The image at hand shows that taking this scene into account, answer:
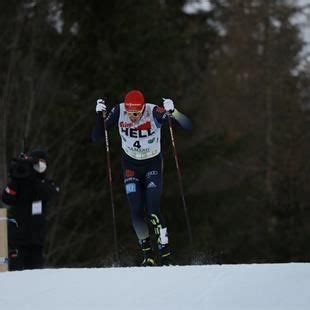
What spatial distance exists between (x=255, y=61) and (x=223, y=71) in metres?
1.21

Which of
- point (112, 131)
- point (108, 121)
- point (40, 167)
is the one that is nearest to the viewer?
point (108, 121)

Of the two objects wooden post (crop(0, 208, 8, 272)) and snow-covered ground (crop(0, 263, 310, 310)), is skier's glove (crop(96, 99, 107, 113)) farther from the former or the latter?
snow-covered ground (crop(0, 263, 310, 310))

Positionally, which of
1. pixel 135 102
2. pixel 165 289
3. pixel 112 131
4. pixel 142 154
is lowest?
pixel 165 289

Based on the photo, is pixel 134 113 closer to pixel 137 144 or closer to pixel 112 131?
pixel 137 144

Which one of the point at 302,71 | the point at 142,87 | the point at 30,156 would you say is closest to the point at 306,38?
the point at 302,71

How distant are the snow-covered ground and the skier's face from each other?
2157 mm

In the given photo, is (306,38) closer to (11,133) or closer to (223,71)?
(223,71)

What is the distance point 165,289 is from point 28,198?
3.43 metres

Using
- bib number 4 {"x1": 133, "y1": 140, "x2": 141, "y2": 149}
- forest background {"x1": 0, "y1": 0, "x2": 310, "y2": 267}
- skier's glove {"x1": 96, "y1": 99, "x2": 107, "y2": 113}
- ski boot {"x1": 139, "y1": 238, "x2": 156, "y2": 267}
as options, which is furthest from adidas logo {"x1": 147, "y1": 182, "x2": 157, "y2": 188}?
forest background {"x1": 0, "y1": 0, "x2": 310, "y2": 267}

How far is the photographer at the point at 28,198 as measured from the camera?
10570mm

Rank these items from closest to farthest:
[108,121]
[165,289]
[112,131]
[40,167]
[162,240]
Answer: [165,289] → [162,240] → [108,121] → [40,167] → [112,131]

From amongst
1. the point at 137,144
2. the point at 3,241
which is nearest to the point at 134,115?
the point at 137,144

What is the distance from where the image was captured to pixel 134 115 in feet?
32.9

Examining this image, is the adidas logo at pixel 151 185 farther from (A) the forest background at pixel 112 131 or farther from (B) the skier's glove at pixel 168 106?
(A) the forest background at pixel 112 131
